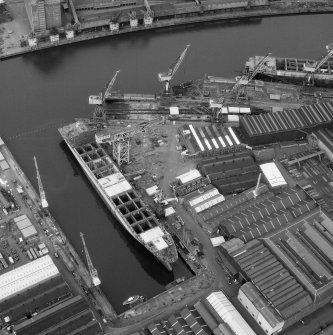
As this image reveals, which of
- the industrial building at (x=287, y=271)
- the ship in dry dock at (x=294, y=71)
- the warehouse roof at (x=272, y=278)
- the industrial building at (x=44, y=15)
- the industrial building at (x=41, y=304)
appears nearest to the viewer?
the industrial building at (x=41, y=304)

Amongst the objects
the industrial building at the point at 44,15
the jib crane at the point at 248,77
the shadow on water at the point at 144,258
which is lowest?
the shadow on water at the point at 144,258

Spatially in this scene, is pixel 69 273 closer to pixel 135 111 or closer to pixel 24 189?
pixel 24 189

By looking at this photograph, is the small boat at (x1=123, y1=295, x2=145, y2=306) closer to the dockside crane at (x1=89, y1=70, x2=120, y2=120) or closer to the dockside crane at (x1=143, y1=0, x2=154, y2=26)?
the dockside crane at (x1=89, y1=70, x2=120, y2=120)

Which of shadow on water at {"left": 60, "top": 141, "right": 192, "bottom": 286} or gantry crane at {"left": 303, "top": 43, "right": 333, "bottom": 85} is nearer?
shadow on water at {"left": 60, "top": 141, "right": 192, "bottom": 286}

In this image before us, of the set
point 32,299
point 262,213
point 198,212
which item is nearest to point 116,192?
point 198,212

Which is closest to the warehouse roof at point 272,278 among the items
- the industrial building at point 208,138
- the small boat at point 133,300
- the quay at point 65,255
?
the small boat at point 133,300

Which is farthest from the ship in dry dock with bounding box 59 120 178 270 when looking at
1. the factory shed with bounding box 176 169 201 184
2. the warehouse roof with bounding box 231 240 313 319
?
the warehouse roof with bounding box 231 240 313 319

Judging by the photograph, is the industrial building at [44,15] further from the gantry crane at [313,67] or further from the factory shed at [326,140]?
the factory shed at [326,140]

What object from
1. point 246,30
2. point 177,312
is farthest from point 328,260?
point 246,30
